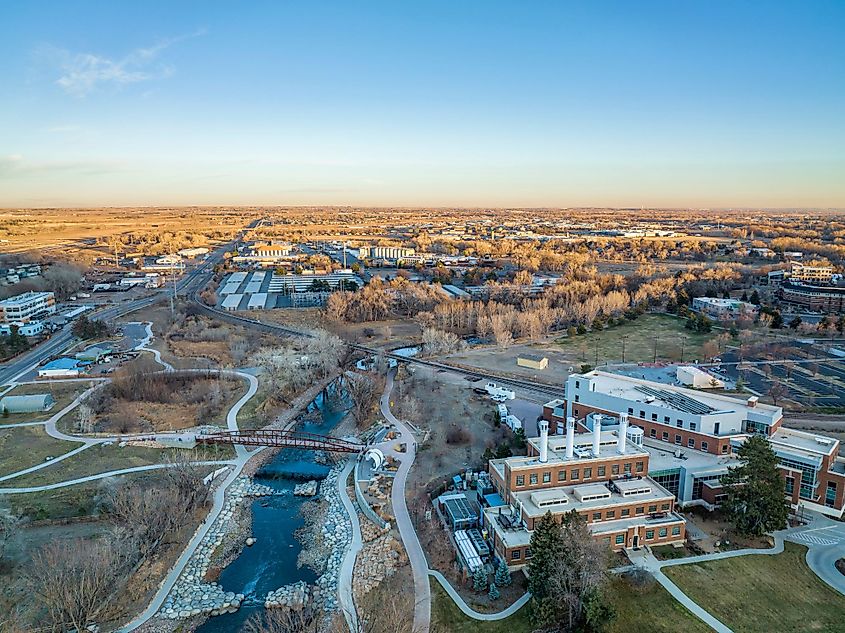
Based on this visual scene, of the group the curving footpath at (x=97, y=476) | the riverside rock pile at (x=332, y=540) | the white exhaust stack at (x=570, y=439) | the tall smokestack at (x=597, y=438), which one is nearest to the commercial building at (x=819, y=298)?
the tall smokestack at (x=597, y=438)

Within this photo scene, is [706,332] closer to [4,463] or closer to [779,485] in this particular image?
[779,485]

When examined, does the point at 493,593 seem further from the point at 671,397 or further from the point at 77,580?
the point at 671,397

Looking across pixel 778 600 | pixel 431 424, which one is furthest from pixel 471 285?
pixel 778 600

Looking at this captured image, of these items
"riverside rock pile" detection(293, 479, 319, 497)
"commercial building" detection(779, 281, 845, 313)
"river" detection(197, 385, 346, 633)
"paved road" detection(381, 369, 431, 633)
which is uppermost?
"commercial building" detection(779, 281, 845, 313)

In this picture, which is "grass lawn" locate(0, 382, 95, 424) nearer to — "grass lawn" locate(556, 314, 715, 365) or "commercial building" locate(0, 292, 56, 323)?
"commercial building" locate(0, 292, 56, 323)

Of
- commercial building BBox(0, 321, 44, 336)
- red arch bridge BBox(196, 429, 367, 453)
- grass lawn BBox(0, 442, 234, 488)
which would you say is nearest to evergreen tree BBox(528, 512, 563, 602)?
red arch bridge BBox(196, 429, 367, 453)

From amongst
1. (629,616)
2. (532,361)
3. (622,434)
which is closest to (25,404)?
(532,361)
